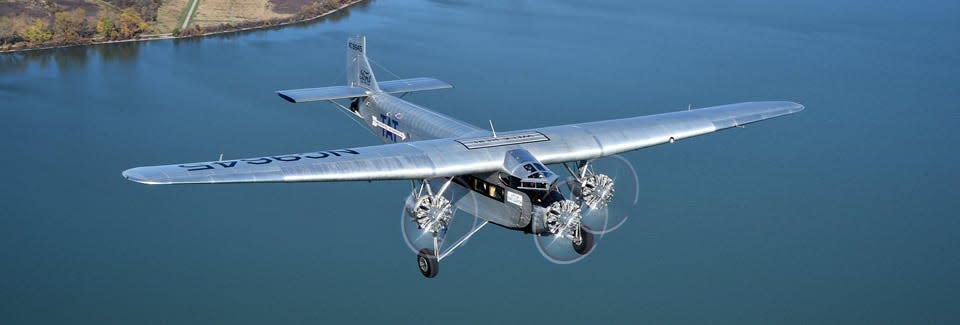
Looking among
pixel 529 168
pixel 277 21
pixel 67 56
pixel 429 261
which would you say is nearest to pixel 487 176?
pixel 529 168

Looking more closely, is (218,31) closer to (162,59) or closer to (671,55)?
(162,59)

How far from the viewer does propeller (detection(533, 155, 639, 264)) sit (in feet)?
107

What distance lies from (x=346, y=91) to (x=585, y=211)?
1905cm

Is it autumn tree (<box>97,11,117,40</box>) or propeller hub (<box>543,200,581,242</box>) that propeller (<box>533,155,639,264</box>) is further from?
autumn tree (<box>97,11,117,40</box>)

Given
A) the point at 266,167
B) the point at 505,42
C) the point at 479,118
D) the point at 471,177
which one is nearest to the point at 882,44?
the point at 505,42

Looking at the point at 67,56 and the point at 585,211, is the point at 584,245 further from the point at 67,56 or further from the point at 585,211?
the point at 67,56

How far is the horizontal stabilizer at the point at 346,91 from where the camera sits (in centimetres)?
4813

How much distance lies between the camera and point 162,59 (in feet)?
308

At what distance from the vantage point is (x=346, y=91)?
49.8m

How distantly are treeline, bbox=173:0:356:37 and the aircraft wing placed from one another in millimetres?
74461

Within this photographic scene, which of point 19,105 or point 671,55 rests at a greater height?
point 671,55

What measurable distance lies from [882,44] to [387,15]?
55289 millimetres

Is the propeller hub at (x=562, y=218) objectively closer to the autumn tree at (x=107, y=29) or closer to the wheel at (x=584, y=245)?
the wheel at (x=584, y=245)

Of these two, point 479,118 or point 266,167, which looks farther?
point 479,118
